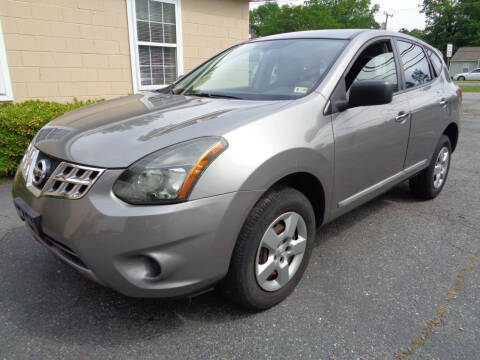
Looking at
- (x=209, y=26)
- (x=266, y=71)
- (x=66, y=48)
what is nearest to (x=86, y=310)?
(x=266, y=71)

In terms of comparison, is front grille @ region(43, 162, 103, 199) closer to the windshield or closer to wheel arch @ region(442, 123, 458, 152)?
the windshield

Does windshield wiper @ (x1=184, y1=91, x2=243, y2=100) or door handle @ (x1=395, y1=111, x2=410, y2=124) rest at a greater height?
windshield wiper @ (x1=184, y1=91, x2=243, y2=100)

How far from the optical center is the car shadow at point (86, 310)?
2072 millimetres

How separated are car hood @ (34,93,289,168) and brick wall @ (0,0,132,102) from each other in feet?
13.2

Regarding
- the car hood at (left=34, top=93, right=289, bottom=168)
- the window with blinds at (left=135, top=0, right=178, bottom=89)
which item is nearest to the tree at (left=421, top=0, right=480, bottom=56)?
the window with blinds at (left=135, top=0, right=178, bottom=89)

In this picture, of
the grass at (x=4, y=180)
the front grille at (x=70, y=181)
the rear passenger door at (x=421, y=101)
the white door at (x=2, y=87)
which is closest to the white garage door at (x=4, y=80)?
the white door at (x=2, y=87)

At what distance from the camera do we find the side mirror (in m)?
2.34

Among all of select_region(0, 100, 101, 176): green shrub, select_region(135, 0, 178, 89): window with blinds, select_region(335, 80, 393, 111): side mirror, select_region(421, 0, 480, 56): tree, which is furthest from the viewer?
select_region(421, 0, 480, 56): tree

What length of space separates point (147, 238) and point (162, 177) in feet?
0.92

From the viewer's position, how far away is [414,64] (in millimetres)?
3525

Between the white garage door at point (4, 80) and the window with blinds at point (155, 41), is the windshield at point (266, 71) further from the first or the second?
the window with blinds at point (155, 41)

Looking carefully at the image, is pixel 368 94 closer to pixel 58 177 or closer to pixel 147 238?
pixel 147 238

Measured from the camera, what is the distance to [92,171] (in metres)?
1.77

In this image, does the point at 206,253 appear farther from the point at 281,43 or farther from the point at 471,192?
the point at 471,192
